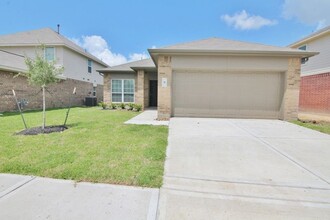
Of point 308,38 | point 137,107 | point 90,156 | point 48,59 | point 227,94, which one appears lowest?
point 90,156

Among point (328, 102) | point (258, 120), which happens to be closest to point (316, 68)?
point (328, 102)

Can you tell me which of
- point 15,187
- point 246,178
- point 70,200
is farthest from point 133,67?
point 70,200

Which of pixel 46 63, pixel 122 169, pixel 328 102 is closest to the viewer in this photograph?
pixel 122 169

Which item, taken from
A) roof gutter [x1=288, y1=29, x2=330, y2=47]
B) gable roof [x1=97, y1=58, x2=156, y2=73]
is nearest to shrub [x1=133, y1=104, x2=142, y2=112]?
gable roof [x1=97, y1=58, x2=156, y2=73]

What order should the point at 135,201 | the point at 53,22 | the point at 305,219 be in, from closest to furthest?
the point at 305,219 < the point at 135,201 < the point at 53,22

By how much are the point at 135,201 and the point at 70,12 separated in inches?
683

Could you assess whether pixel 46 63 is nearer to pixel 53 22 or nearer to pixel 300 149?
pixel 300 149

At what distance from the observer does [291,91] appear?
995 cm

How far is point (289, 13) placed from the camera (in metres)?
14.9

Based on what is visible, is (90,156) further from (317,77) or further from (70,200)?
→ (317,77)

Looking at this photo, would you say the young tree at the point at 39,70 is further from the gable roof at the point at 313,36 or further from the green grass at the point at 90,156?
the gable roof at the point at 313,36

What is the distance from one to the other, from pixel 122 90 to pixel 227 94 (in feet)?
31.2

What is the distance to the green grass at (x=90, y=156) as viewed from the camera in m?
3.54

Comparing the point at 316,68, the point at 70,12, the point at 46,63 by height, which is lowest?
the point at 46,63
